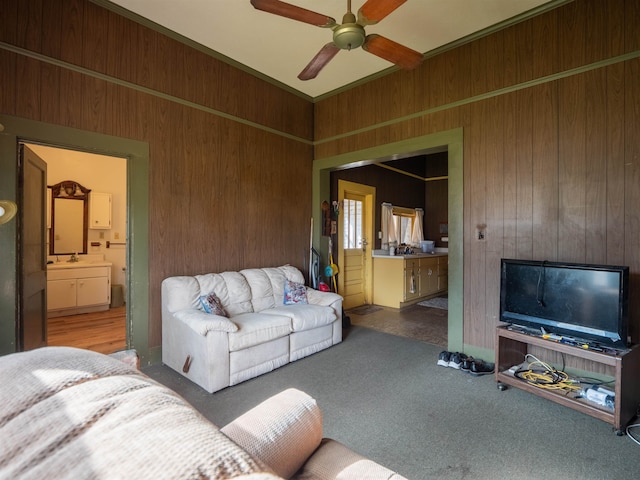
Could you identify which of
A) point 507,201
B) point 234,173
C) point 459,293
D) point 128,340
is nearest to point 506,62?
point 507,201

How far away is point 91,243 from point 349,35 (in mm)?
5726

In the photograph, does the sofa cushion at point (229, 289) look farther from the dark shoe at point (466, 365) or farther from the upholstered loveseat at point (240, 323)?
the dark shoe at point (466, 365)

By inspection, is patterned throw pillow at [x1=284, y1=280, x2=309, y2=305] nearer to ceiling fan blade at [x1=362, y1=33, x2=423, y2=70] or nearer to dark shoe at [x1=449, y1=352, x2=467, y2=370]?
dark shoe at [x1=449, y1=352, x2=467, y2=370]

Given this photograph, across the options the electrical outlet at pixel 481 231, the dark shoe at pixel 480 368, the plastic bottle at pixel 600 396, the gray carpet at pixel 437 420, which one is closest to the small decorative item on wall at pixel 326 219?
the gray carpet at pixel 437 420

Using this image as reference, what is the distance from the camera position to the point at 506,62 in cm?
313

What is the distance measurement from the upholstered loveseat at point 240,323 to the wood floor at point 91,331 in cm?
94

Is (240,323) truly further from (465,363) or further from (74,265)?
(74,265)

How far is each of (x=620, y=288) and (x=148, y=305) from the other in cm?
397

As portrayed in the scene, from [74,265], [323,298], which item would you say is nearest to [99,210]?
[74,265]

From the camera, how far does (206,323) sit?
262 cm

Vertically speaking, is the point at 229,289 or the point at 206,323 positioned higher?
the point at 229,289

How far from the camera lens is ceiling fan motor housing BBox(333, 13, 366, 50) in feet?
7.00

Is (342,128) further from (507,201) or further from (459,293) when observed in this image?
(459,293)

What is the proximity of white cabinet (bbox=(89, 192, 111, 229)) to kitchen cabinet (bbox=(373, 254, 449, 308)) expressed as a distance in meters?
5.00
